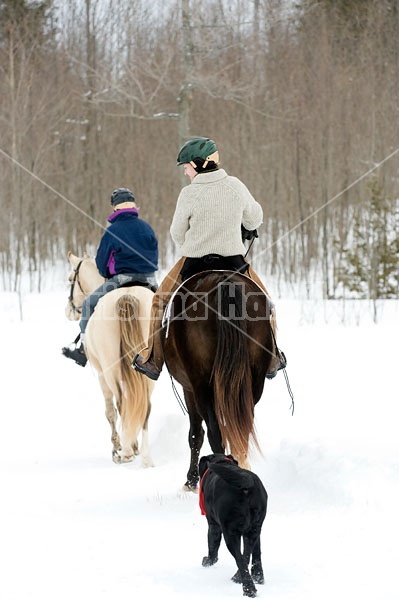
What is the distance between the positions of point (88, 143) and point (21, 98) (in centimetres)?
776

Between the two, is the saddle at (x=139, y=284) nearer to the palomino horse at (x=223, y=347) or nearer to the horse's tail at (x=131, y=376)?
the horse's tail at (x=131, y=376)

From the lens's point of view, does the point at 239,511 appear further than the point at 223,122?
No

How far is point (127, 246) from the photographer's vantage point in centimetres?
752

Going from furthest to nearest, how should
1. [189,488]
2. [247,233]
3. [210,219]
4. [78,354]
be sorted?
[78,354], [189,488], [247,233], [210,219]

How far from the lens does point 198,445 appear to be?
239 inches

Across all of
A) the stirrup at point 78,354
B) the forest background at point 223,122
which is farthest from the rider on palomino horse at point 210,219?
the forest background at point 223,122

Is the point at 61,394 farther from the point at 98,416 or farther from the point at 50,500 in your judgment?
Result: the point at 50,500

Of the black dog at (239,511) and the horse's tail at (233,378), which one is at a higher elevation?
the horse's tail at (233,378)

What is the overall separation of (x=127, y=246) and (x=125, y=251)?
5cm

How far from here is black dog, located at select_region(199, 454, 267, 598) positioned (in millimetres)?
3613

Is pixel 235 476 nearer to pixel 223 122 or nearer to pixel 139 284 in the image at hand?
pixel 139 284

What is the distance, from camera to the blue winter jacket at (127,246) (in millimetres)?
7523

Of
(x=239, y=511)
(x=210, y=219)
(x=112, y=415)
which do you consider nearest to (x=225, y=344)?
(x=210, y=219)

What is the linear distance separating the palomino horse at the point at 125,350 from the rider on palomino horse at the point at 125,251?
0.93 feet
